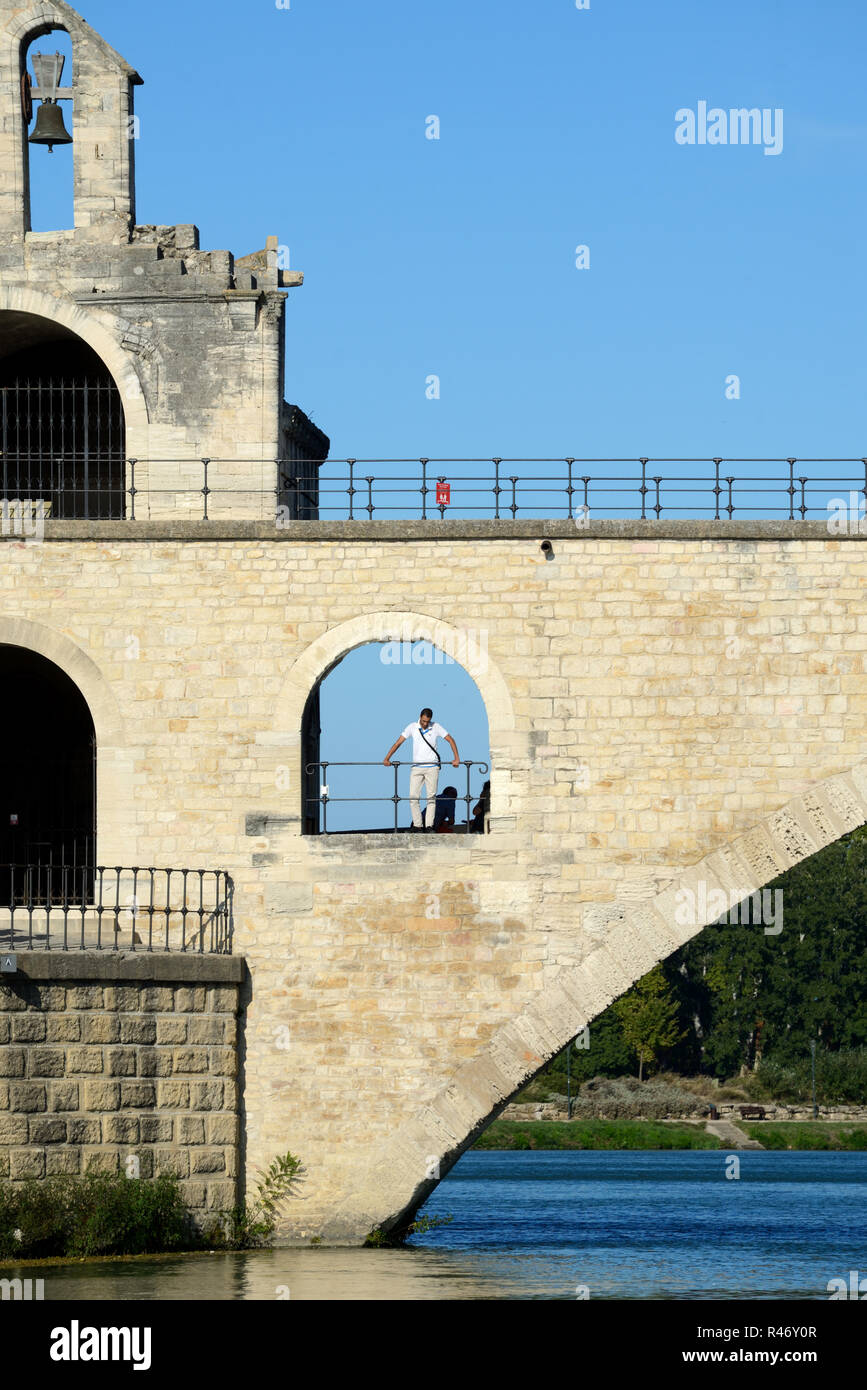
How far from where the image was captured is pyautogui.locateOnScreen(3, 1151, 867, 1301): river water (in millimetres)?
13992

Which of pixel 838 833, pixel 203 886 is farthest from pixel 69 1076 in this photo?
pixel 838 833

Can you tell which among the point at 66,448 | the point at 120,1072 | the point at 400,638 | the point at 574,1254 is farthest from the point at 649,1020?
the point at 120,1072

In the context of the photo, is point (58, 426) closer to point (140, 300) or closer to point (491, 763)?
point (140, 300)

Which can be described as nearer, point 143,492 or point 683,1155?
point 143,492

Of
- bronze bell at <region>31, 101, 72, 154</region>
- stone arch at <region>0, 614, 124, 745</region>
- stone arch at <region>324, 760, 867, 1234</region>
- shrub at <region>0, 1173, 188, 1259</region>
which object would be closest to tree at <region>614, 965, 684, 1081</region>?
stone arch at <region>324, 760, 867, 1234</region>

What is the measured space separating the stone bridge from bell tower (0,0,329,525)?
37.0 inches

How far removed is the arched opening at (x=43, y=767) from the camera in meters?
20.1

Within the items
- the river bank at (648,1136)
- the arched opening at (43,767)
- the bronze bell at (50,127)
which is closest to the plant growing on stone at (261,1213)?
the arched opening at (43,767)

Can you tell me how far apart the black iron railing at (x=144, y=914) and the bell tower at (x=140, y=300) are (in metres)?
3.08

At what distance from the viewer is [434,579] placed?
55.1 feet

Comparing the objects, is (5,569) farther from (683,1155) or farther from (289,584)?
(683,1155)

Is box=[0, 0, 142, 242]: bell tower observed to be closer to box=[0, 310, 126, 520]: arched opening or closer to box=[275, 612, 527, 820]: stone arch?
box=[0, 310, 126, 520]: arched opening

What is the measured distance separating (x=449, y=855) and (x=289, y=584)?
8.35ft

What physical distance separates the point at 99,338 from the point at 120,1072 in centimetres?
628
